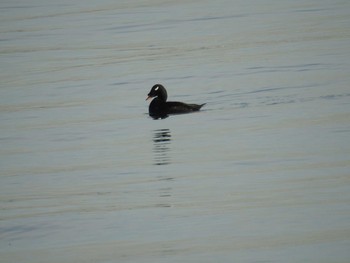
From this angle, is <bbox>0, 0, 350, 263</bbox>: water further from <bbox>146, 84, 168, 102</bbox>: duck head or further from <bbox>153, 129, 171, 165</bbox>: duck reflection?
<bbox>146, 84, 168, 102</bbox>: duck head

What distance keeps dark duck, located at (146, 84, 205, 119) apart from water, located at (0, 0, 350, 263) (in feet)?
0.73

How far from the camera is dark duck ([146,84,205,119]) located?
25.0 metres

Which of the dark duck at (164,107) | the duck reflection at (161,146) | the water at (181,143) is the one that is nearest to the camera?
the water at (181,143)

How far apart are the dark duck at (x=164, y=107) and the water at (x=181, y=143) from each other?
0.73 ft

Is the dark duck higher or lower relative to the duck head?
lower

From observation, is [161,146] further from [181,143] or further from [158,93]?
[158,93]

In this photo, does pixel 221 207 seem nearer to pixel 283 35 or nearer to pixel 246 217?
pixel 246 217

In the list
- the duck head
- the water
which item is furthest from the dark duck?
the water

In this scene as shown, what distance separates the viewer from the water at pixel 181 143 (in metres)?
14.8

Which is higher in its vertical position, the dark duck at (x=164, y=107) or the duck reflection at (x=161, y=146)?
the dark duck at (x=164, y=107)

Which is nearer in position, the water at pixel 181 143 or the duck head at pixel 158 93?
the water at pixel 181 143

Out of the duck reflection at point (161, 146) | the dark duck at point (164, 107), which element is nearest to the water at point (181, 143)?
the duck reflection at point (161, 146)

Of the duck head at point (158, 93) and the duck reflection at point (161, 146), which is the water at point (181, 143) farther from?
the duck head at point (158, 93)

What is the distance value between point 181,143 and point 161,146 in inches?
15.0
